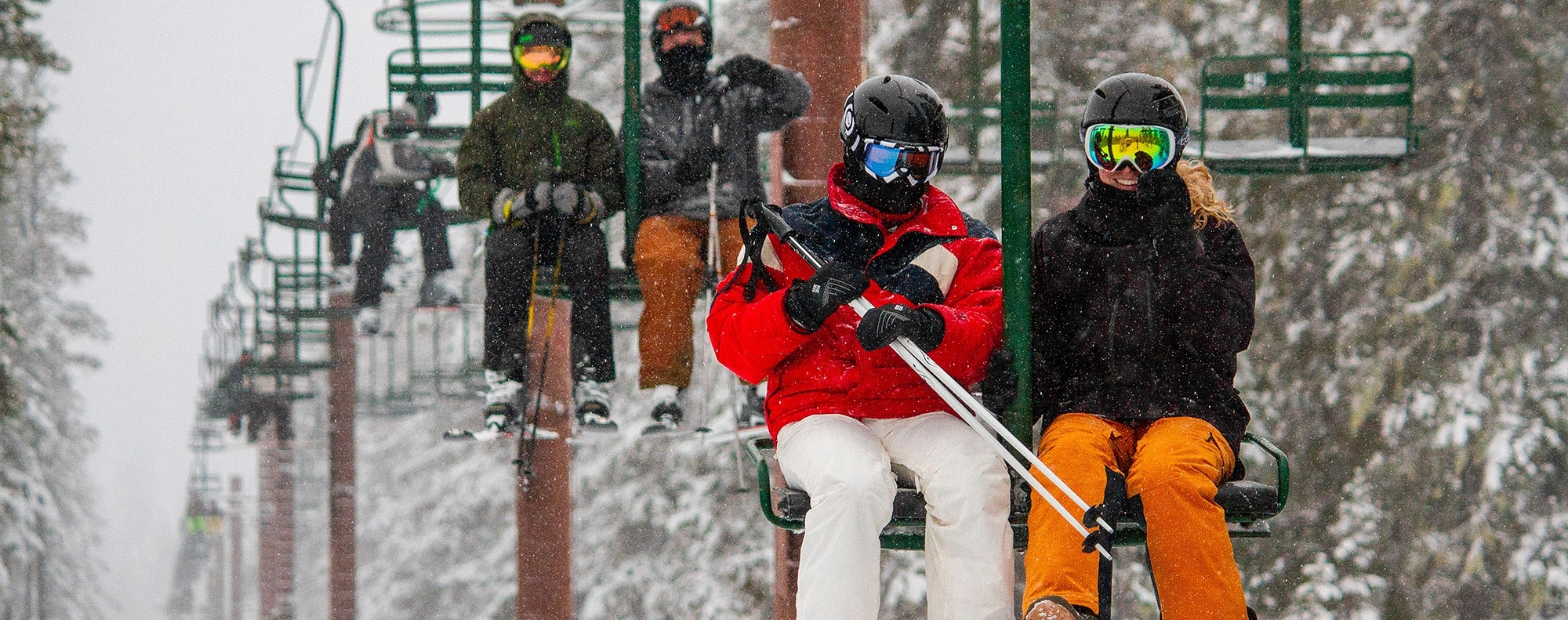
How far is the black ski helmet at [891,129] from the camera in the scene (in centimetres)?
448

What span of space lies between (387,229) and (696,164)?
15.9 ft

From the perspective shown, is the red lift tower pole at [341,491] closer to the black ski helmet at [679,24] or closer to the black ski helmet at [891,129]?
the black ski helmet at [679,24]

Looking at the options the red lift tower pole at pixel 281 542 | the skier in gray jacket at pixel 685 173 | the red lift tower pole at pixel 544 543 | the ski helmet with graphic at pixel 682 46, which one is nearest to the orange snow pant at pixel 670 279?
the skier in gray jacket at pixel 685 173

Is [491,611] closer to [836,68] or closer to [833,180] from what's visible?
[836,68]

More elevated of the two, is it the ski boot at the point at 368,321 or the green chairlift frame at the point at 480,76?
the green chairlift frame at the point at 480,76

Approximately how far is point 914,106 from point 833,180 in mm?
319

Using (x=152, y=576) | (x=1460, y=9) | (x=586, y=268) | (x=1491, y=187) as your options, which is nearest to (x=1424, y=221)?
(x=1491, y=187)

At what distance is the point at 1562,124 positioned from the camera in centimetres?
1185

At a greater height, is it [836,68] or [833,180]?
[836,68]

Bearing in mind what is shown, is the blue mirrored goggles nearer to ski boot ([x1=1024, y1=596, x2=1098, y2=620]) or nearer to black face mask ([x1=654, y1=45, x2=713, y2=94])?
ski boot ([x1=1024, y1=596, x2=1098, y2=620])

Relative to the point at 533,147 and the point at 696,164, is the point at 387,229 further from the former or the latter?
the point at 696,164

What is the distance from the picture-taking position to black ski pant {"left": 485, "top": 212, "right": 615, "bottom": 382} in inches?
275

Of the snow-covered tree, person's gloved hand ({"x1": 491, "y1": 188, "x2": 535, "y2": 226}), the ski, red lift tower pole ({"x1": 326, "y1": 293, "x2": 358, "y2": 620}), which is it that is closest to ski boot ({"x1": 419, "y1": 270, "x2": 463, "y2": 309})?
the ski

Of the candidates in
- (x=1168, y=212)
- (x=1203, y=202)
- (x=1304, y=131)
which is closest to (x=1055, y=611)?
(x=1168, y=212)
